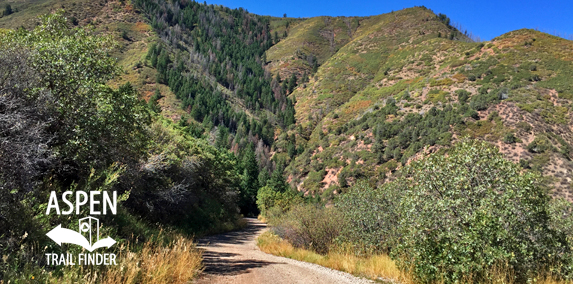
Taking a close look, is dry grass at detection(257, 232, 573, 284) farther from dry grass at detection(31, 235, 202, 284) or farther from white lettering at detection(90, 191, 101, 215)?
white lettering at detection(90, 191, 101, 215)

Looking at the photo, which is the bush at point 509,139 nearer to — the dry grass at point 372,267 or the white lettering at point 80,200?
the dry grass at point 372,267

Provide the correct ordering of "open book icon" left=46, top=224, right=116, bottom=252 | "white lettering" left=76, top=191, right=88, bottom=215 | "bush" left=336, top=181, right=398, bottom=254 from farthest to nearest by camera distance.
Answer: "bush" left=336, top=181, right=398, bottom=254
"white lettering" left=76, top=191, right=88, bottom=215
"open book icon" left=46, top=224, right=116, bottom=252

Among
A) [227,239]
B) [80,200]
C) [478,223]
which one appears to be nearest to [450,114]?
[227,239]

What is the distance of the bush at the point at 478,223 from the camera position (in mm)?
6723

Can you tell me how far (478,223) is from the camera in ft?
22.0

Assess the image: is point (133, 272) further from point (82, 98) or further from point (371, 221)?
point (371, 221)

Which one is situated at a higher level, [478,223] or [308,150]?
[308,150]

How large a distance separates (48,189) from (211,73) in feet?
433

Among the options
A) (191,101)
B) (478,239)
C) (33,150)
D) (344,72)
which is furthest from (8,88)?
(344,72)

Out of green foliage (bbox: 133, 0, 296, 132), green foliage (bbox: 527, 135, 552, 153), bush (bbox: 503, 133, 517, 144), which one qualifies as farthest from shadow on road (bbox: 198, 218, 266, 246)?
green foliage (bbox: 133, 0, 296, 132)

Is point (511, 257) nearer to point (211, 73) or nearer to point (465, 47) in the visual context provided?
point (465, 47)

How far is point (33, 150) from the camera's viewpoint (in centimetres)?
606

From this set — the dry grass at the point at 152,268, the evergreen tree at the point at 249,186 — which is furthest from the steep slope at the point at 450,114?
the dry grass at the point at 152,268

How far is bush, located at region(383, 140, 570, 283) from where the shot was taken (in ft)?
22.1
